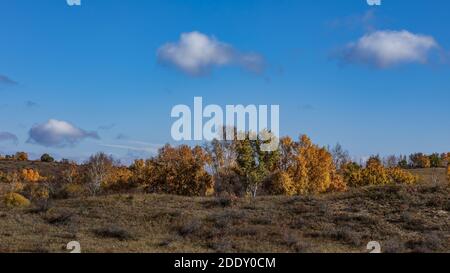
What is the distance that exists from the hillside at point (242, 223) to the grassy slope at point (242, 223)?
0.05 meters

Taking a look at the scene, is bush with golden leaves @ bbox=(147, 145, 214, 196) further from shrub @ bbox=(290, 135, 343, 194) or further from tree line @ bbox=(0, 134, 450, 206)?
shrub @ bbox=(290, 135, 343, 194)

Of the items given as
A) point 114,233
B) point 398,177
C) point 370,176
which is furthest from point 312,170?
point 114,233

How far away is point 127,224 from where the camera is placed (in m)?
27.0

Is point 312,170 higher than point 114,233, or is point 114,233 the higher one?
point 312,170

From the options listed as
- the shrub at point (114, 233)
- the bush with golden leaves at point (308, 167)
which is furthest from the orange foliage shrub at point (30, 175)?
the shrub at point (114, 233)

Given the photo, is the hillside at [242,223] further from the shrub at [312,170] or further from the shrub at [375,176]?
the shrub at [375,176]

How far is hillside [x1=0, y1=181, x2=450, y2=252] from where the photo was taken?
2208 cm

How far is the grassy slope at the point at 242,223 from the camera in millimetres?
22094

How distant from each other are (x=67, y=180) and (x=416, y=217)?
89.1 metres

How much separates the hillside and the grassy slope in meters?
0.05

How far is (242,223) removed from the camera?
27.0 m

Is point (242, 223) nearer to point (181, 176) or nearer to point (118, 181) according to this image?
point (181, 176)

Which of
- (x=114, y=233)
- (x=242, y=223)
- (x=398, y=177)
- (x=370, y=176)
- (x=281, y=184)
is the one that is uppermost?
(x=370, y=176)
